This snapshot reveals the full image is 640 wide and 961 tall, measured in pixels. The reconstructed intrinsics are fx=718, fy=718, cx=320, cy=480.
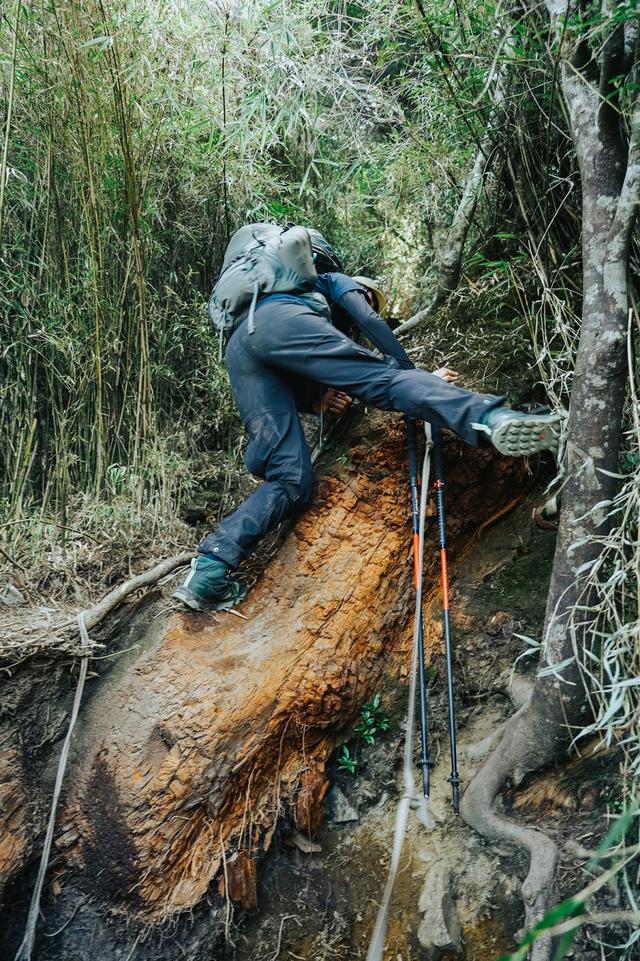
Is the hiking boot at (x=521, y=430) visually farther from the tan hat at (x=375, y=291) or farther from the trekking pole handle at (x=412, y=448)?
the tan hat at (x=375, y=291)

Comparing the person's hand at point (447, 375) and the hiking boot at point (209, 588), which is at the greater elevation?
the person's hand at point (447, 375)

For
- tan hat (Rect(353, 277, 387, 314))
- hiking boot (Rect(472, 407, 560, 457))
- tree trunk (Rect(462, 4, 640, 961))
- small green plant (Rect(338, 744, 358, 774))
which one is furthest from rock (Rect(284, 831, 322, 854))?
tan hat (Rect(353, 277, 387, 314))

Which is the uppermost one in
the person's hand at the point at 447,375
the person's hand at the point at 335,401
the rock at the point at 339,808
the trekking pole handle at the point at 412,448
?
the person's hand at the point at 447,375

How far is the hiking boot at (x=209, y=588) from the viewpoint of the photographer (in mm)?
2670

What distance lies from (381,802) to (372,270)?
2859mm

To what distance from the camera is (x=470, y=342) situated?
10.0ft

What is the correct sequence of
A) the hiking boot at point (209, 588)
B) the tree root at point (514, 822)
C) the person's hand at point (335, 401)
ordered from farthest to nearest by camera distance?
1. the person's hand at point (335, 401)
2. the hiking boot at point (209, 588)
3. the tree root at point (514, 822)

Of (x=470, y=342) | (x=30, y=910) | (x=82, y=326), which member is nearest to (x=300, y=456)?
(x=470, y=342)

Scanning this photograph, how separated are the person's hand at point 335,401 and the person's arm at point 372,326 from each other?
0.25 metres

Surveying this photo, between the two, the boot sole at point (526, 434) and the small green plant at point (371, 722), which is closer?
the boot sole at point (526, 434)

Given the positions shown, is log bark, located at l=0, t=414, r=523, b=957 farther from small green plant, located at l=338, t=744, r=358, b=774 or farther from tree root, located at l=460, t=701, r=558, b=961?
tree root, located at l=460, t=701, r=558, b=961

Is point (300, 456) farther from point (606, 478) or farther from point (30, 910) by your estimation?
point (30, 910)

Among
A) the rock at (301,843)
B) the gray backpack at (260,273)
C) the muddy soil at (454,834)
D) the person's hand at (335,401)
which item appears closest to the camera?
the muddy soil at (454,834)

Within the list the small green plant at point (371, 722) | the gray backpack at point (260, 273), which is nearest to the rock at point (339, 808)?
the small green plant at point (371, 722)
